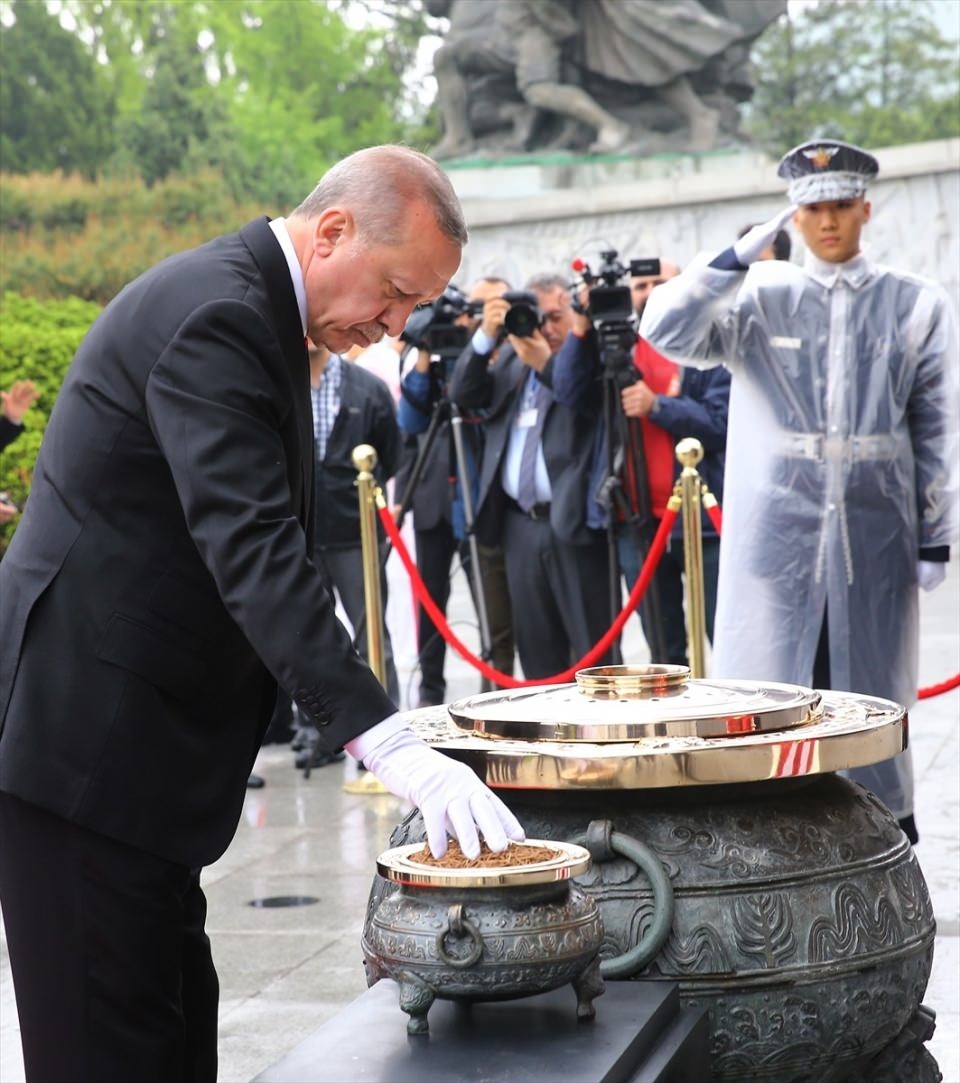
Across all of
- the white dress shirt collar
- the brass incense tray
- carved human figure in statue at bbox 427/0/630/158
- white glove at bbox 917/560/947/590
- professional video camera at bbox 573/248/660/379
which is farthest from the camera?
carved human figure in statue at bbox 427/0/630/158

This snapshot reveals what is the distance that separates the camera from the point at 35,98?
31500 mm

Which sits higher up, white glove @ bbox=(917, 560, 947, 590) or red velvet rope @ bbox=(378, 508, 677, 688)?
white glove @ bbox=(917, 560, 947, 590)

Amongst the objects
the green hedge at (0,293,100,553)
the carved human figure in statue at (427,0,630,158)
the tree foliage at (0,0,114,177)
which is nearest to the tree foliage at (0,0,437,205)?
the tree foliage at (0,0,114,177)

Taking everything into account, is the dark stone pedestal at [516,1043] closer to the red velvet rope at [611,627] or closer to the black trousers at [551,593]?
the red velvet rope at [611,627]

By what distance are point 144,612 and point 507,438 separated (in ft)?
15.3

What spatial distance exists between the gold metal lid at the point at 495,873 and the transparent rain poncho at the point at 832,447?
8.52ft

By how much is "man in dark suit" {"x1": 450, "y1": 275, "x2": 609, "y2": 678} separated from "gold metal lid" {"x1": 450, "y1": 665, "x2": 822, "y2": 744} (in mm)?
3593

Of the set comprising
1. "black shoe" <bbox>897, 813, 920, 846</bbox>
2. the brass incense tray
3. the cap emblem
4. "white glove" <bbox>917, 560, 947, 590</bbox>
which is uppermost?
the cap emblem

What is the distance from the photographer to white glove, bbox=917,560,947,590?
15.9ft

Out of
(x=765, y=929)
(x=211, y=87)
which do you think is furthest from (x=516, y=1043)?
(x=211, y=87)

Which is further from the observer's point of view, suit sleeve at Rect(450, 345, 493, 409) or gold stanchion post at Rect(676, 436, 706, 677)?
suit sleeve at Rect(450, 345, 493, 409)

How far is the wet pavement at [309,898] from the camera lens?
153 inches

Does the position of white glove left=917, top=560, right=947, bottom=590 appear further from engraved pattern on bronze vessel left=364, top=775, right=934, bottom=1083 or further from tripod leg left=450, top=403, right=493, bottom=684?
tripod leg left=450, top=403, right=493, bottom=684

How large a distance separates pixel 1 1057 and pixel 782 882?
1.96m
